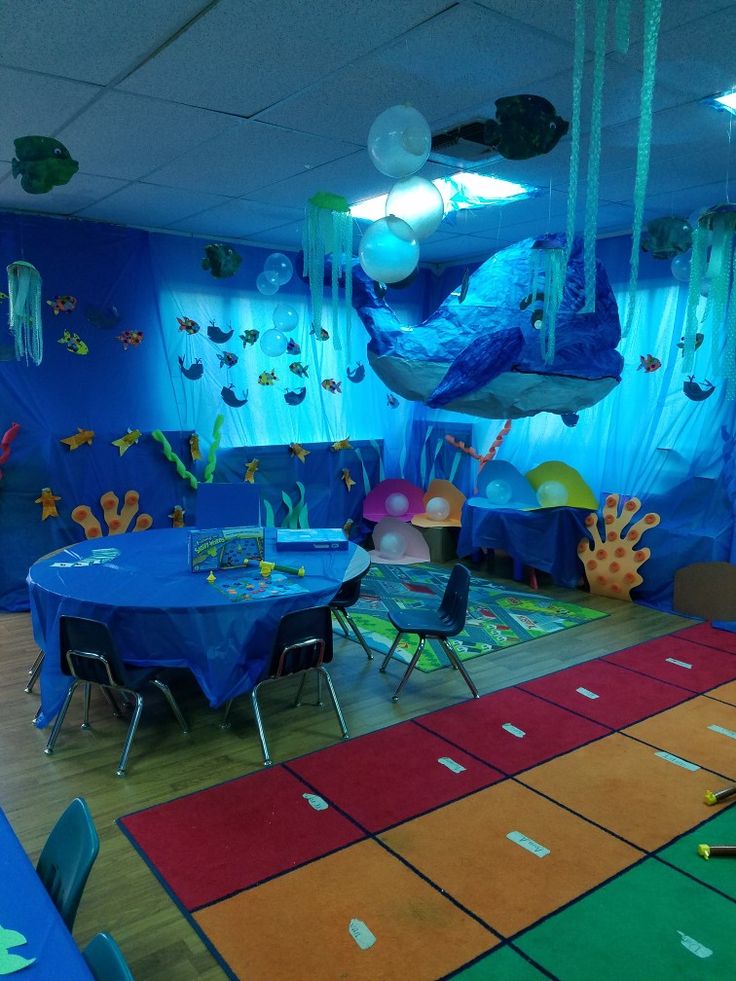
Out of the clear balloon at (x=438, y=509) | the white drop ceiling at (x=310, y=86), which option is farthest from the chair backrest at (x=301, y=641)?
the clear balloon at (x=438, y=509)

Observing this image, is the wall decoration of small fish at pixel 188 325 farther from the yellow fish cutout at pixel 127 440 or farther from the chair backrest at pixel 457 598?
the chair backrest at pixel 457 598

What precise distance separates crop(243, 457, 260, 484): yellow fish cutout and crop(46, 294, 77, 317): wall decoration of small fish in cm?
181

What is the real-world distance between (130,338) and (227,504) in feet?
6.40

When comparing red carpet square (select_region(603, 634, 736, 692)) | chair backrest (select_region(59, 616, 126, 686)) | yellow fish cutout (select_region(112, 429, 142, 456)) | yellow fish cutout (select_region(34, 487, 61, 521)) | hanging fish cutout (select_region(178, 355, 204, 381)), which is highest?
hanging fish cutout (select_region(178, 355, 204, 381))

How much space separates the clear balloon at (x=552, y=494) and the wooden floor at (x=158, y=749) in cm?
130

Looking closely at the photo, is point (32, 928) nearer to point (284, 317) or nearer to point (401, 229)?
point (401, 229)

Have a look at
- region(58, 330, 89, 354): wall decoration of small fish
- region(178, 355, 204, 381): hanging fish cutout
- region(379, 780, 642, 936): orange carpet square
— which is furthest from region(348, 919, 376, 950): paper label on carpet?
region(178, 355, 204, 381): hanging fish cutout

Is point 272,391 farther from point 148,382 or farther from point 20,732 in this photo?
point 20,732

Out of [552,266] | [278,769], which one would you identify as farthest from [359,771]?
[552,266]

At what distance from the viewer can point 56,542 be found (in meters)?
5.34

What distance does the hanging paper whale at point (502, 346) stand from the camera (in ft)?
11.5

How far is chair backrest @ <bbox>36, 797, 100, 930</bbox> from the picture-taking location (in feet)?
4.94

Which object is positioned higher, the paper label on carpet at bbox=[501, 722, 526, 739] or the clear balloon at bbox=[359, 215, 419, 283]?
the clear balloon at bbox=[359, 215, 419, 283]

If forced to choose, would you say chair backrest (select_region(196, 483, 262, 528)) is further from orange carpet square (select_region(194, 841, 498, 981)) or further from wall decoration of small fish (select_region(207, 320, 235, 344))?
orange carpet square (select_region(194, 841, 498, 981))
